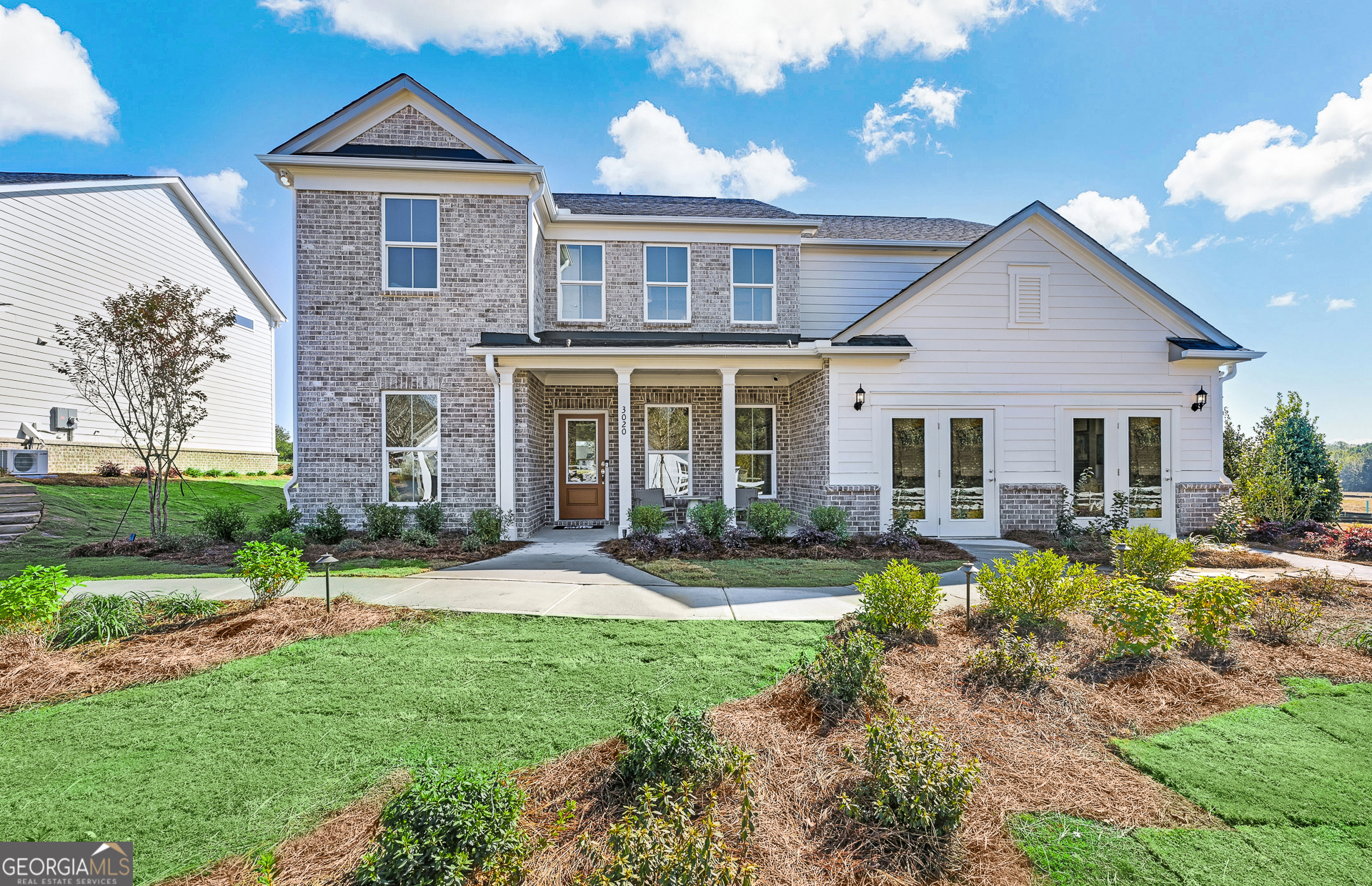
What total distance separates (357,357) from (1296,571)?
49.0 ft

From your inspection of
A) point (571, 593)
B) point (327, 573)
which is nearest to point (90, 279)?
point (327, 573)

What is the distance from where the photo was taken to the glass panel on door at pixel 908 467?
10.2 meters

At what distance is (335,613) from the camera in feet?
16.8

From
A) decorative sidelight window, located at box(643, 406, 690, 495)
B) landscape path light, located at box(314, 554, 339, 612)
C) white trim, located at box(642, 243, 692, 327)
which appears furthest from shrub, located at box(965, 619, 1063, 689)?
white trim, located at box(642, 243, 692, 327)

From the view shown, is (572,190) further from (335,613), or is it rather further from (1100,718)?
(1100,718)

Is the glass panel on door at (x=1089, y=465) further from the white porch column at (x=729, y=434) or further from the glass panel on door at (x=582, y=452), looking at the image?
the glass panel on door at (x=582, y=452)

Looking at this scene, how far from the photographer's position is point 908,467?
10.3 metres

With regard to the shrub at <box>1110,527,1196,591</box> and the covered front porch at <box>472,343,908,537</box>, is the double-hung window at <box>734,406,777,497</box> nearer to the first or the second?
the covered front porch at <box>472,343,908,537</box>

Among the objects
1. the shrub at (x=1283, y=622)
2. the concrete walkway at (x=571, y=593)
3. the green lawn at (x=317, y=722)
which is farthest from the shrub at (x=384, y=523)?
the shrub at (x=1283, y=622)

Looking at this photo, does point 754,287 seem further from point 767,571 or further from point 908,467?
point 767,571

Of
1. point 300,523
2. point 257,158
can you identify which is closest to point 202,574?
point 300,523

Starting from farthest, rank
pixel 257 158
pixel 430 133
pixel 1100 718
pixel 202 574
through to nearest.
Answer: pixel 430 133 → pixel 257 158 → pixel 202 574 → pixel 1100 718

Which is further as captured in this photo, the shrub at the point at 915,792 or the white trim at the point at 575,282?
the white trim at the point at 575,282

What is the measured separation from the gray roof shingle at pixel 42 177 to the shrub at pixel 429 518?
49.8 ft
